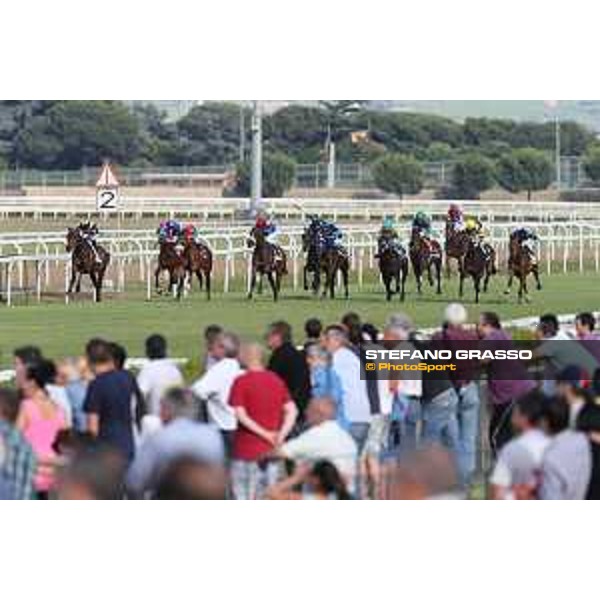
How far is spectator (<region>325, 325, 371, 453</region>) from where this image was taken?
13.3 m

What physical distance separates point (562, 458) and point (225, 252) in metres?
15.3

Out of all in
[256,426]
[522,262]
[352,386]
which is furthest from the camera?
[522,262]

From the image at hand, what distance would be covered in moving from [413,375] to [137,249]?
13.3 m

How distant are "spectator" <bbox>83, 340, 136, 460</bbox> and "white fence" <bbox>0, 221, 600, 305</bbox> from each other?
31.9ft

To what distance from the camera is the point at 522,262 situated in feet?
83.3

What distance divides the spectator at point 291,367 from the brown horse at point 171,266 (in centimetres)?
969

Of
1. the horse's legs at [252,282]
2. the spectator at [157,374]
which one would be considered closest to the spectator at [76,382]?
the spectator at [157,374]

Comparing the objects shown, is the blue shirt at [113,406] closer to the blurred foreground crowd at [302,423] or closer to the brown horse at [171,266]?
the blurred foreground crowd at [302,423]

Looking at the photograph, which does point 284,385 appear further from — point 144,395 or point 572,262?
point 572,262

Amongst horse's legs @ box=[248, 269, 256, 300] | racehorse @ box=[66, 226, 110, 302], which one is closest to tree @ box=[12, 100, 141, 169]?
horse's legs @ box=[248, 269, 256, 300]

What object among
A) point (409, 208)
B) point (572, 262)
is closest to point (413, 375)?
point (409, 208)

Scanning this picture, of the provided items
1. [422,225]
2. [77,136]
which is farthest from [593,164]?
[422,225]

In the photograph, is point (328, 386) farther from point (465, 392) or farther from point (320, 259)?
point (320, 259)

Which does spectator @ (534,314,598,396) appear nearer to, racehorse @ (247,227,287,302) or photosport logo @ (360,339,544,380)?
photosport logo @ (360,339,544,380)
